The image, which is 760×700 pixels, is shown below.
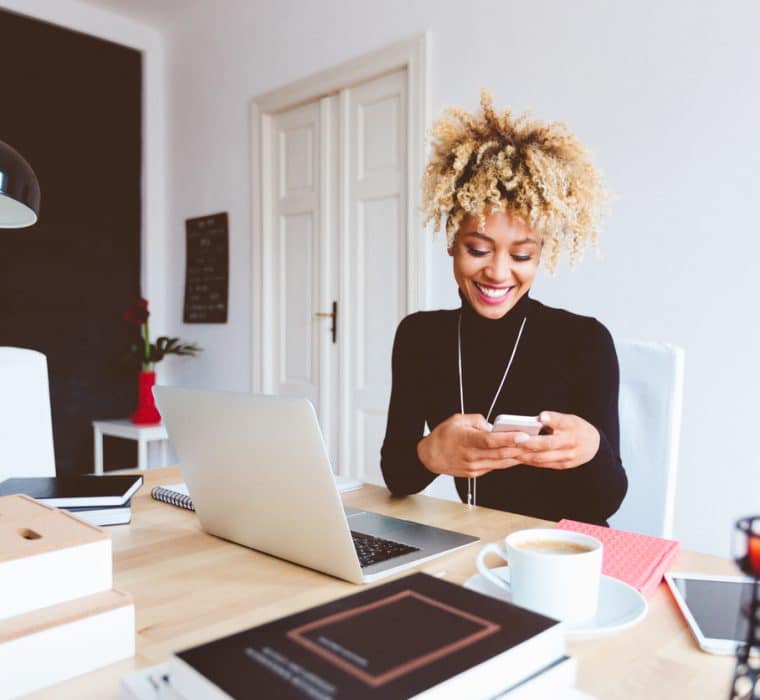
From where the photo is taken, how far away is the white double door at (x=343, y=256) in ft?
9.55

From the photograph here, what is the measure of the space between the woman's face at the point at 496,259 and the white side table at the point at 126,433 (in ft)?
7.26

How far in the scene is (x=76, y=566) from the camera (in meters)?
0.58

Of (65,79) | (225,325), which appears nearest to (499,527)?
(225,325)

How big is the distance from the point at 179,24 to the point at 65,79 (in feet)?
2.42

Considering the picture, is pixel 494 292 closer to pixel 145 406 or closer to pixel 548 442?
pixel 548 442

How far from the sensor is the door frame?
2.69m

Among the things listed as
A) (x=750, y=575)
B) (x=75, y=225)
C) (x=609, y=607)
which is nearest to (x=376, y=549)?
(x=609, y=607)

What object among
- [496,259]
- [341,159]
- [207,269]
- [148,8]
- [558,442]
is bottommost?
[558,442]

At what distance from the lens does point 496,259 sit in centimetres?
133

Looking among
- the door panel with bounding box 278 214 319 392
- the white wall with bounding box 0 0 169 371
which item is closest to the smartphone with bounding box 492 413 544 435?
the door panel with bounding box 278 214 319 392

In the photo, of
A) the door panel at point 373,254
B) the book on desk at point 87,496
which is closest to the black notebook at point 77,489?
the book on desk at point 87,496

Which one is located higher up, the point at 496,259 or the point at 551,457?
the point at 496,259

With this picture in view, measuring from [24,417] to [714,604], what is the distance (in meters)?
1.40

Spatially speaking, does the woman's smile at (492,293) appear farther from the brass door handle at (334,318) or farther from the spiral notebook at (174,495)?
the brass door handle at (334,318)
